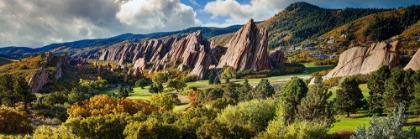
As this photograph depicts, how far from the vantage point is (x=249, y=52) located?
176 m

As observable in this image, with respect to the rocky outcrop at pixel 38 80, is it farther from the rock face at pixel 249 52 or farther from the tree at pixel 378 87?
the tree at pixel 378 87

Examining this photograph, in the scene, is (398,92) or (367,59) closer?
(398,92)

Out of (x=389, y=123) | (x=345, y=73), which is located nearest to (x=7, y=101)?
(x=389, y=123)

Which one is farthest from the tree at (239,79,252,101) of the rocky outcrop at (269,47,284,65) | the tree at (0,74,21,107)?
the rocky outcrop at (269,47,284,65)

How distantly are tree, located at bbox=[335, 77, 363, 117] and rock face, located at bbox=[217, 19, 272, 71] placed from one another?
115411 mm

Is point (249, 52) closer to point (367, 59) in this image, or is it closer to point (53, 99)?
point (367, 59)

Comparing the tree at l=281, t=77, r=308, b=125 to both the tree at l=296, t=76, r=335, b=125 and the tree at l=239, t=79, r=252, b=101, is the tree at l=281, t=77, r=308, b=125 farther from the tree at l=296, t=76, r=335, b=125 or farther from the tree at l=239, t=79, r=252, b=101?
the tree at l=239, t=79, r=252, b=101

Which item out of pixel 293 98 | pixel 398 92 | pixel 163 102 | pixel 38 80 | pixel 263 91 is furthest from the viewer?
pixel 38 80

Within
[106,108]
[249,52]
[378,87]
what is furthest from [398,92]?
[249,52]

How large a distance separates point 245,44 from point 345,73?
10064cm

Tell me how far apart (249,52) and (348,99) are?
12976 cm

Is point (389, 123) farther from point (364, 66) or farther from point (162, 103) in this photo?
→ point (364, 66)

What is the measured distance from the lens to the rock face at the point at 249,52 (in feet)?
551

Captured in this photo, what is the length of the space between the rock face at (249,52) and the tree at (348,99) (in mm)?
115411
